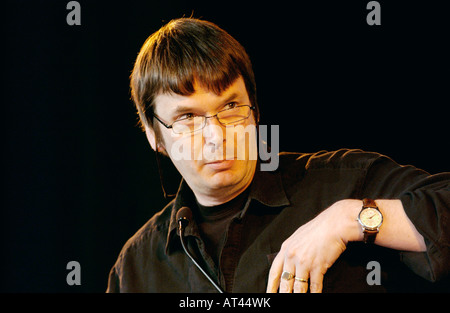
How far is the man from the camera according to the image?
→ 1449 mm

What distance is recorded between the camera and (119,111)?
2488 millimetres

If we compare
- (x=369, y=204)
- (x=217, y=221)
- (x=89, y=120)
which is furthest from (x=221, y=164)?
(x=89, y=120)

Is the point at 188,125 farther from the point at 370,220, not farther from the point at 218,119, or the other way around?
the point at 370,220

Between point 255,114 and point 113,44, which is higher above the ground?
point 113,44

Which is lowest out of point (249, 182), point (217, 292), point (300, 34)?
point (217, 292)

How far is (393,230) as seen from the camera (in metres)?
→ 1.43

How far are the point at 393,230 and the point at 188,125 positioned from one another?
855 millimetres

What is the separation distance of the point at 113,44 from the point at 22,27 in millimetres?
496

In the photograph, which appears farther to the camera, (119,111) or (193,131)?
(119,111)

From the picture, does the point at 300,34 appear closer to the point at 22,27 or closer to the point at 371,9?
the point at 371,9

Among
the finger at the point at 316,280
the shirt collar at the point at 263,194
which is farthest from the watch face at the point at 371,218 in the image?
the shirt collar at the point at 263,194
